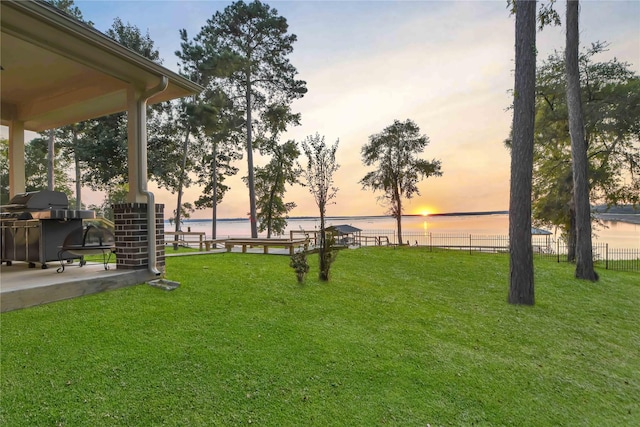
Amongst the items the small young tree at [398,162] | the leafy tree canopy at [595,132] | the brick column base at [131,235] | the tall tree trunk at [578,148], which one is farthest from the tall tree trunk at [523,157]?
the small young tree at [398,162]

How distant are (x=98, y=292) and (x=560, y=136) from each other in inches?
589

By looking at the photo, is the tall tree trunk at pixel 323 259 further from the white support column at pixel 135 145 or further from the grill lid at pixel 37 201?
the grill lid at pixel 37 201

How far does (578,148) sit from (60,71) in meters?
10.7

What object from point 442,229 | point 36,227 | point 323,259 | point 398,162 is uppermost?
point 398,162

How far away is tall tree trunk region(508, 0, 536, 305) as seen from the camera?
17.8ft

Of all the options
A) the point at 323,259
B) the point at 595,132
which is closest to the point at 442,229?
the point at 595,132

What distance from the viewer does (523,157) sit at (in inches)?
216

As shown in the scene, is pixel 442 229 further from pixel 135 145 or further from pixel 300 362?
pixel 300 362

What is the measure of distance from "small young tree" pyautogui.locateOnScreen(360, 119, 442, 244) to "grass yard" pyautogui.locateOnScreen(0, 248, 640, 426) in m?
16.1

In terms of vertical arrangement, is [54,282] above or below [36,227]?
below

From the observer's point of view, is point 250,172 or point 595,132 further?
point 250,172

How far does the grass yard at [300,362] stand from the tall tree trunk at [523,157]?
Result: 2.42ft

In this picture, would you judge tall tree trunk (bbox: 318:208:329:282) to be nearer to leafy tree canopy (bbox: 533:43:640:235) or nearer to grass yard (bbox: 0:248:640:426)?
grass yard (bbox: 0:248:640:426)

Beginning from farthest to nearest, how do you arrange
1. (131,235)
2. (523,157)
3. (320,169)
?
(320,169) → (523,157) → (131,235)
